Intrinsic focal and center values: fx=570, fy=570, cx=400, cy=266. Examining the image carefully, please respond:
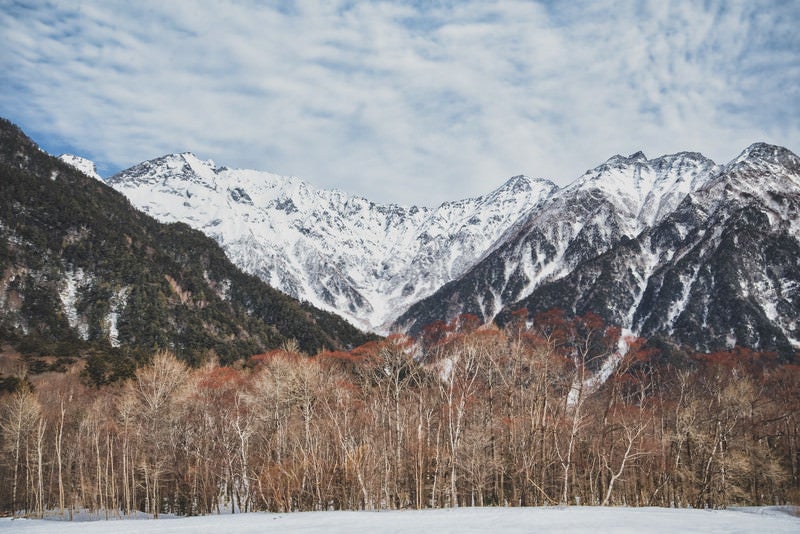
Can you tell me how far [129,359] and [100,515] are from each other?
145ft

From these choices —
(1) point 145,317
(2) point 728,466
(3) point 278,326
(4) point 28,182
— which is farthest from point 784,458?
(4) point 28,182

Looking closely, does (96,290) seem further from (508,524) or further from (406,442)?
(508,524)

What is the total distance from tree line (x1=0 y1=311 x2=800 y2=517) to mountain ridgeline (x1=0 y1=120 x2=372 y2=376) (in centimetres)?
4844

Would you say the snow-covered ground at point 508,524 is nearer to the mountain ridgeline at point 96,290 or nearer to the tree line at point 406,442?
the tree line at point 406,442

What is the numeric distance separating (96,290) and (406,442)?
11715 centimetres

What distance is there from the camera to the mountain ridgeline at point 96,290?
128750 millimetres

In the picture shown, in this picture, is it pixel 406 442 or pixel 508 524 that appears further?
pixel 406 442

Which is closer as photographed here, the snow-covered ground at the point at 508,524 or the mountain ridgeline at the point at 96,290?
the snow-covered ground at the point at 508,524

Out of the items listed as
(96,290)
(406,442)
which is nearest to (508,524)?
(406,442)

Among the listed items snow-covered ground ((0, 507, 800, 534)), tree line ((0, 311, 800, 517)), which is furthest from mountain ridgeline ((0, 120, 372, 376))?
snow-covered ground ((0, 507, 800, 534))

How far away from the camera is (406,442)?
55.2 m

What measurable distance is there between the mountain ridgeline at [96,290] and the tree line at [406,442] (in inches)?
1907

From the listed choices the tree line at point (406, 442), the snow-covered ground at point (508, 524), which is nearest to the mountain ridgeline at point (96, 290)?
the tree line at point (406, 442)

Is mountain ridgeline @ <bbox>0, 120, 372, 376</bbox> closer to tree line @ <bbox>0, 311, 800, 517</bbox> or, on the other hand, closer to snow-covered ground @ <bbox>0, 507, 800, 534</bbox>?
tree line @ <bbox>0, 311, 800, 517</bbox>
